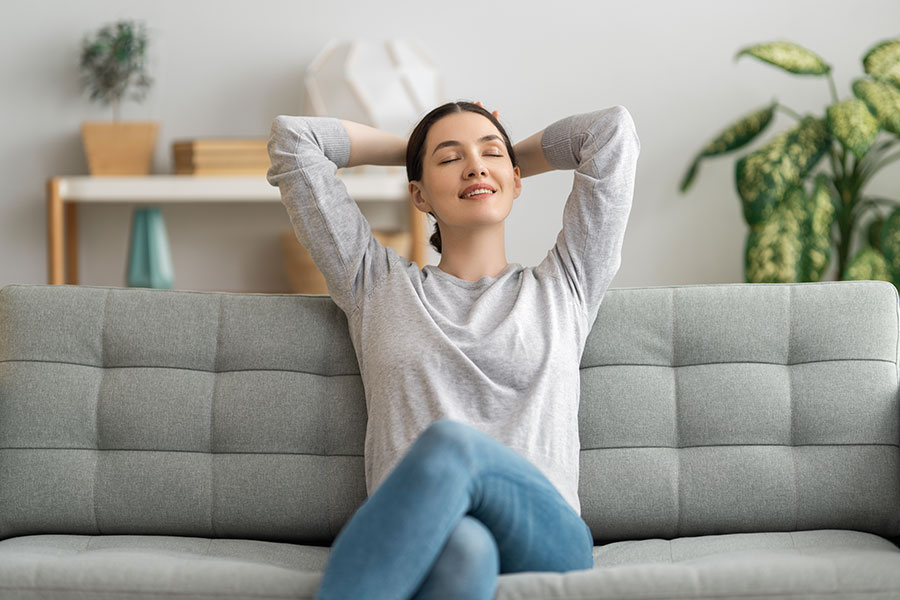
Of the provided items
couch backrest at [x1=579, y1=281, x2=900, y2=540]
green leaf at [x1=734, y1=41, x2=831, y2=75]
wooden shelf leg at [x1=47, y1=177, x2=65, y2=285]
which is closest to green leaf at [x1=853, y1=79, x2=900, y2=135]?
green leaf at [x1=734, y1=41, x2=831, y2=75]

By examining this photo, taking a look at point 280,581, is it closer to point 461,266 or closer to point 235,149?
point 461,266

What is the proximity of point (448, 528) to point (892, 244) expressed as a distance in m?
2.19

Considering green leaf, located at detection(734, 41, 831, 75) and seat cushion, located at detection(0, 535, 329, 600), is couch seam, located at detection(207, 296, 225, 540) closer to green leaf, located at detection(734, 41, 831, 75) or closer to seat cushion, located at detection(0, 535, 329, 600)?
seat cushion, located at detection(0, 535, 329, 600)

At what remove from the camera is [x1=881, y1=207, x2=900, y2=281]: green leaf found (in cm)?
286

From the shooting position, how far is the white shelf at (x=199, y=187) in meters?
3.19

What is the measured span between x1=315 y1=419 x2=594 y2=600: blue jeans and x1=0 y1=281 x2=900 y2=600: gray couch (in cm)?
34

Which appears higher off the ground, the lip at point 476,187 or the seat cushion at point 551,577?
the lip at point 476,187

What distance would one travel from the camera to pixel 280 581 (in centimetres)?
125

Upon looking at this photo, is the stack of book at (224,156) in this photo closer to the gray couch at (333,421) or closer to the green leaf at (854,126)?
the gray couch at (333,421)

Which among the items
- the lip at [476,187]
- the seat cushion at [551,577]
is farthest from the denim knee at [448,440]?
the lip at [476,187]

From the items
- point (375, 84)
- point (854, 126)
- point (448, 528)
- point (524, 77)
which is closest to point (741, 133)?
point (854, 126)

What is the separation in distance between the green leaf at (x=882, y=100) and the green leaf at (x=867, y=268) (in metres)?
0.37

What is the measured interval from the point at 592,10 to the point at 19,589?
9.00 ft

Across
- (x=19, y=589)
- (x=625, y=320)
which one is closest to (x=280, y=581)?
(x=19, y=589)
